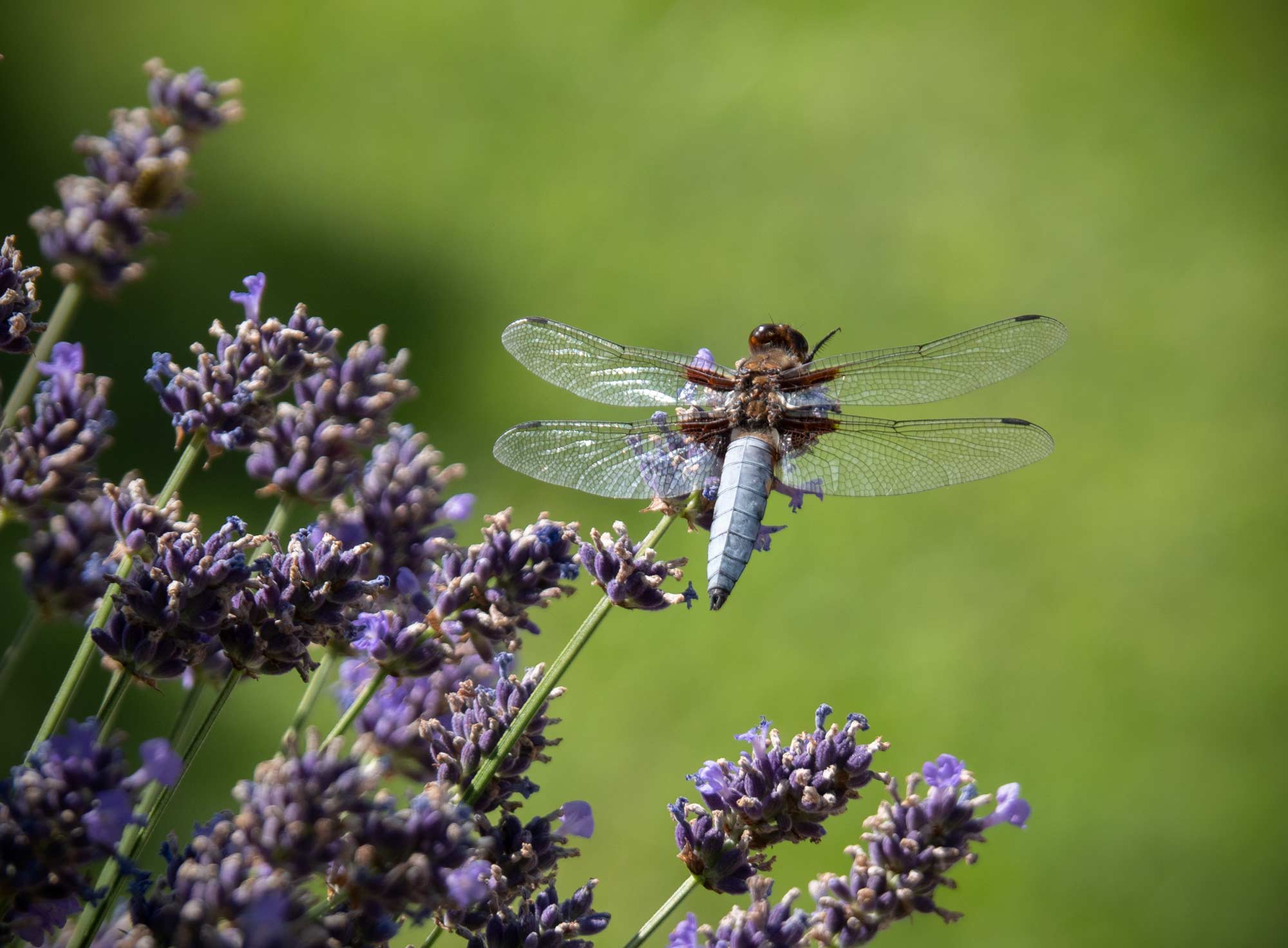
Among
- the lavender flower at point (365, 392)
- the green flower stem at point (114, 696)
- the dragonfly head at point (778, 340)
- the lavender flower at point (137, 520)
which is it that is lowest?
the green flower stem at point (114, 696)

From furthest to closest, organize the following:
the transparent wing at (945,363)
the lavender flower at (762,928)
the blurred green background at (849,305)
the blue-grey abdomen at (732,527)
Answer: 1. the blurred green background at (849,305)
2. the transparent wing at (945,363)
3. the blue-grey abdomen at (732,527)
4. the lavender flower at (762,928)

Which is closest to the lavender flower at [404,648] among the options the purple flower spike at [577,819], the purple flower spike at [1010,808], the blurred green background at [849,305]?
the purple flower spike at [577,819]

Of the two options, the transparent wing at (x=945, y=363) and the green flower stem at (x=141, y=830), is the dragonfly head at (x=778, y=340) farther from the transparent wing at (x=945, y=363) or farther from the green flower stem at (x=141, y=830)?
the green flower stem at (x=141, y=830)

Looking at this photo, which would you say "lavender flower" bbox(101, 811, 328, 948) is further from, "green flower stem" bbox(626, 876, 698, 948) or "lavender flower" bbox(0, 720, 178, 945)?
"green flower stem" bbox(626, 876, 698, 948)

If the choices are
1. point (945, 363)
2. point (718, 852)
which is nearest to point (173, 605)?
point (718, 852)

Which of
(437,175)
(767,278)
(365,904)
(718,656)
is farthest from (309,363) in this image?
(437,175)

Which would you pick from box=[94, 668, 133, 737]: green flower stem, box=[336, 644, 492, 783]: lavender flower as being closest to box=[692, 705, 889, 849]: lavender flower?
box=[336, 644, 492, 783]: lavender flower

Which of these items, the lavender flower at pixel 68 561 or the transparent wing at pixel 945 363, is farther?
the transparent wing at pixel 945 363
